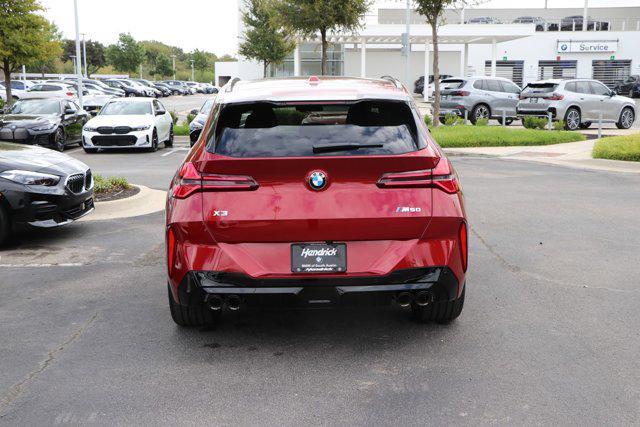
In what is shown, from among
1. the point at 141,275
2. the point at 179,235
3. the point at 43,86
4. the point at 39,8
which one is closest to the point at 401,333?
the point at 179,235

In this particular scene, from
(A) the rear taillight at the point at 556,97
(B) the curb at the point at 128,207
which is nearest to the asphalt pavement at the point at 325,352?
(B) the curb at the point at 128,207

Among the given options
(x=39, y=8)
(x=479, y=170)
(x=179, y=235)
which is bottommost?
(x=479, y=170)

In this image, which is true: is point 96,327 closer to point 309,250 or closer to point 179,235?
point 179,235

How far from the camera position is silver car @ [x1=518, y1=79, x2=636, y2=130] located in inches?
920

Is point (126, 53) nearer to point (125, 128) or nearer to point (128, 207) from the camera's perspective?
point (125, 128)

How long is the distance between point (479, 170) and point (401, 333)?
10.3 meters

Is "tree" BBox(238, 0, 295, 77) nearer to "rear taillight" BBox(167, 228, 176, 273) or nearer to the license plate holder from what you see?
"rear taillight" BBox(167, 228, 176, 273)

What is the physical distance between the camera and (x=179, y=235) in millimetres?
4383

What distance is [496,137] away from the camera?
64.8 feet

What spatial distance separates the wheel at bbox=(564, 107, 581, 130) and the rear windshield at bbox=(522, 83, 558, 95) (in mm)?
940

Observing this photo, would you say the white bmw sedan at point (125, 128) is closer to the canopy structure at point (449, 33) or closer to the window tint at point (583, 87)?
the window tint at point (583, 87)

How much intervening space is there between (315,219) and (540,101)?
21.1m

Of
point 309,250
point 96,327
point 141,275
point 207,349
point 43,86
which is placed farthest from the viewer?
point 43,86

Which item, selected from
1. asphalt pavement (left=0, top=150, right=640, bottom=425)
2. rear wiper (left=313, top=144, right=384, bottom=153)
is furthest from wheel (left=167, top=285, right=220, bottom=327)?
rear wiper (left=313, top=144, right=384, bottom=153)
